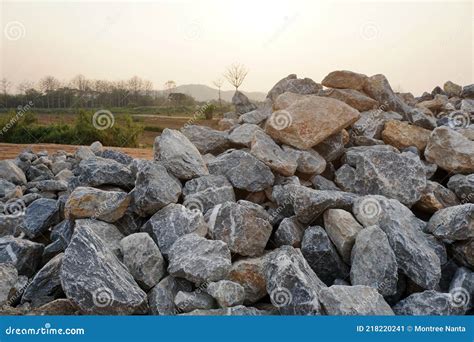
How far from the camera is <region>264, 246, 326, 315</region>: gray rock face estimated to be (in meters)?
4.18

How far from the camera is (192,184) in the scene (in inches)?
233

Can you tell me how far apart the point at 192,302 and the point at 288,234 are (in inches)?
56.2

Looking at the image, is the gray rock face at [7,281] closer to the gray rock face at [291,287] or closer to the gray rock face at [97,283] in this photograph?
the gray rock face at [97,283]

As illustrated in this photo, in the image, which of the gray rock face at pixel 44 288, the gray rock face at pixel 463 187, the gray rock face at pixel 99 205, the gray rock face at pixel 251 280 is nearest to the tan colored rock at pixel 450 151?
the gray rock face at pixel 463 187

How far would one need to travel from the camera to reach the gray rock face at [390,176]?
5.91 m

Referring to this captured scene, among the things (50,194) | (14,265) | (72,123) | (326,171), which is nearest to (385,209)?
(326,171)

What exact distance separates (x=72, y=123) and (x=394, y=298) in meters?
19.0

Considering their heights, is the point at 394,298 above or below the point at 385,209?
below

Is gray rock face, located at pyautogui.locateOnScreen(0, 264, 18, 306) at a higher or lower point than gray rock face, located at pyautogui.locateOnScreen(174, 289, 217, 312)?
lower

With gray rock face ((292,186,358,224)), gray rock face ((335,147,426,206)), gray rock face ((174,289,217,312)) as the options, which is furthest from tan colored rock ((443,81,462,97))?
gray rock face ((174,289,217,312))

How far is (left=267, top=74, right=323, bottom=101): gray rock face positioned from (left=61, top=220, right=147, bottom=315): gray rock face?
210 inches

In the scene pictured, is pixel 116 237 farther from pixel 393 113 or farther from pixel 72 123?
pixel 72 123

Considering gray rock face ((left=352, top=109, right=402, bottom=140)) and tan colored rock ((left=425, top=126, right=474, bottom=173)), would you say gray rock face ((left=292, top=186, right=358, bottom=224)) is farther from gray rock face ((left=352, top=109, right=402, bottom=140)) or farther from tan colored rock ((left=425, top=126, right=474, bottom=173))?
gray rock face ((left=352, top=109, right=402, bottom=140))

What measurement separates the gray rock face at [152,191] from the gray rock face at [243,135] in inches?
71.5
